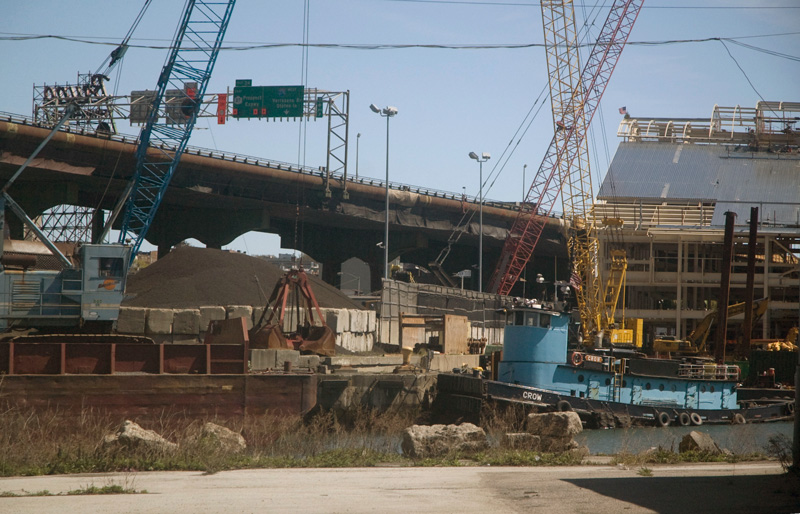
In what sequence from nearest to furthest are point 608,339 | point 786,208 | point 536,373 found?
point 536,373
point 608,339
point 786,208

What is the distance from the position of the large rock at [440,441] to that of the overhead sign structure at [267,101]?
55510mm

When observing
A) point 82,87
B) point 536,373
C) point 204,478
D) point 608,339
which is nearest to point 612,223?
point 608,339

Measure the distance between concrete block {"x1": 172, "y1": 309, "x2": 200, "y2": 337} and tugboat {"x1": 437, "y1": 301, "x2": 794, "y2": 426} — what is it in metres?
12.5

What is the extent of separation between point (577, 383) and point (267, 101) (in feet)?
153

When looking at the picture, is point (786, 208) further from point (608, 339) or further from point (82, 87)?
point (82, 87)

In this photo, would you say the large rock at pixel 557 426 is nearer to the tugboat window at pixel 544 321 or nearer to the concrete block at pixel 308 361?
the tugboat window at pixel 544 321

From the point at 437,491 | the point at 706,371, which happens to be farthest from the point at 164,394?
the point at 706,371

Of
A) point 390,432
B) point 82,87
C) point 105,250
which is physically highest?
point 82,87

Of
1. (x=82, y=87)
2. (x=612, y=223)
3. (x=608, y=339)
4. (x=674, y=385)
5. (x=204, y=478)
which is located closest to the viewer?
(x=204, y=478)

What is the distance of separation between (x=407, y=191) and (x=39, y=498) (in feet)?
226

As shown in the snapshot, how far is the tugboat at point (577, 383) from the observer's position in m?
28.8

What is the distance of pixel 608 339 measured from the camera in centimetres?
5100

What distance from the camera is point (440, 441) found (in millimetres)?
15383

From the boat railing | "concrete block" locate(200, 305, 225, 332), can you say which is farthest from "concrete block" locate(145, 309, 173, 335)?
the boat railing
